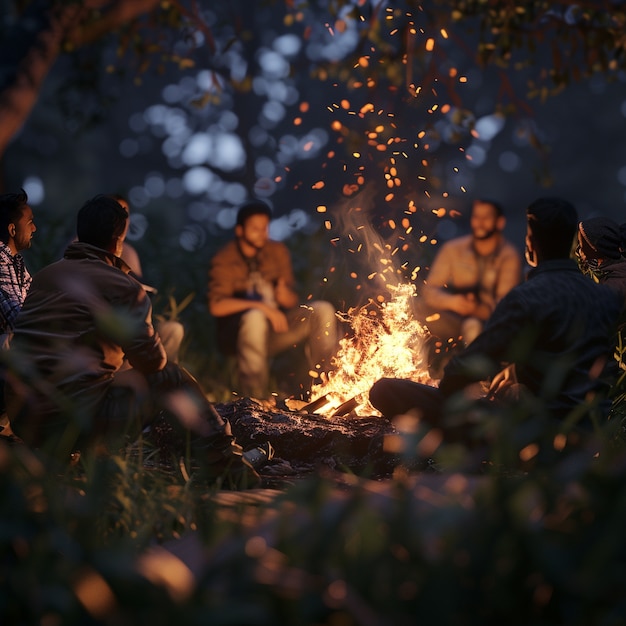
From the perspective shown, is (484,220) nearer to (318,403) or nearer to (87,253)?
(318,403)

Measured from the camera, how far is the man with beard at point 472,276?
9.20 m

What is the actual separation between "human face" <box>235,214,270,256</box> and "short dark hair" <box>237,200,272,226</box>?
0.10 ft

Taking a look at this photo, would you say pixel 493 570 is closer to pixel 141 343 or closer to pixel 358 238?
pixel 141 343

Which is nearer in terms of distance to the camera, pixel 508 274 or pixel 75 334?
pixel 75 334

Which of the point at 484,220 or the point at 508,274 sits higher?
the point at 484,220

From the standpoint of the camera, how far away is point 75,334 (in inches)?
199

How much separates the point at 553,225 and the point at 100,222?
2664mm

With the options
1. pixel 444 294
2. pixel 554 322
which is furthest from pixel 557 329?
pixel 444 294

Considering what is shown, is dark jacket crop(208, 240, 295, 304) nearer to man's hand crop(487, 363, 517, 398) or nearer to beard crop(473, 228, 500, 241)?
beard crop(473, 228, 500, 241)

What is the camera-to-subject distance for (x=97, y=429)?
16.9 feet

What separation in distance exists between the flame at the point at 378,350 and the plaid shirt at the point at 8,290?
2.73 metres

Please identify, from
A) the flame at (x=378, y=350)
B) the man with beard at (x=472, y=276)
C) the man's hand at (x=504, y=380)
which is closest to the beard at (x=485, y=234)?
the man with beard at (x=472, y=276)

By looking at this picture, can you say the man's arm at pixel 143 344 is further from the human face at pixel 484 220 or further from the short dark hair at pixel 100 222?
the human face at pixel 484 220

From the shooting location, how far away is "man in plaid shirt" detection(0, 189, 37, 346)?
623cm
